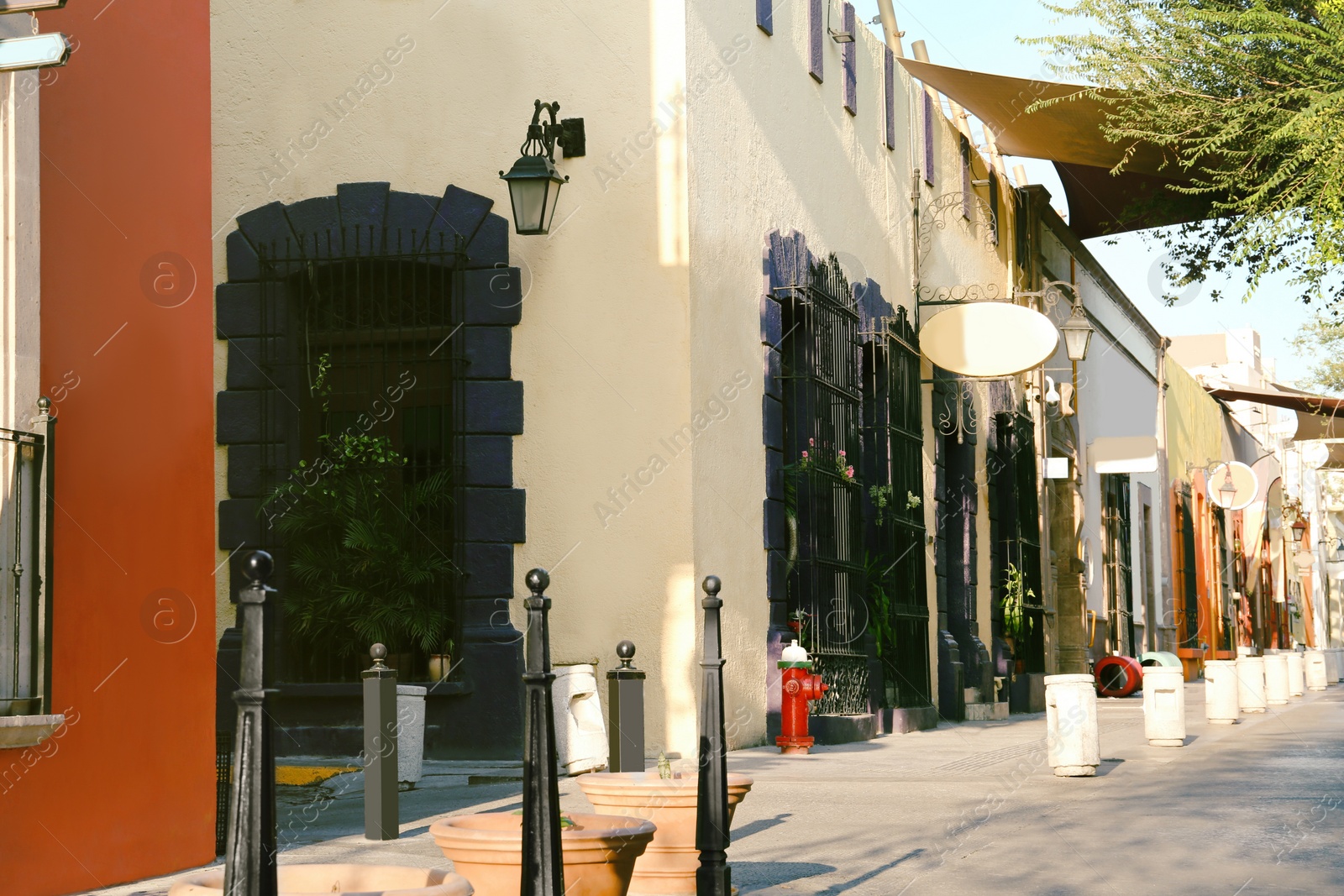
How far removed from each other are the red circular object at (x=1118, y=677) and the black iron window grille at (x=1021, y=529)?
9.31 ft

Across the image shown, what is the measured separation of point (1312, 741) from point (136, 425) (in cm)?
1170

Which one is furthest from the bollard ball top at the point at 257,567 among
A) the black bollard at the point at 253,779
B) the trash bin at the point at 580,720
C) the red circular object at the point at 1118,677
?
the red circular object at the point at 1118,677

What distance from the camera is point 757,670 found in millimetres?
13648

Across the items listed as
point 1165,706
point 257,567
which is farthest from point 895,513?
point 257,567

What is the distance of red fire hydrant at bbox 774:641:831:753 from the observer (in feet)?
43.3

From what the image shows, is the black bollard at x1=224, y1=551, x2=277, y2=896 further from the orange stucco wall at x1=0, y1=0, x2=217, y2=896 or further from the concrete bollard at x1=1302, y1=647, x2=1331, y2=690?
the concrete bollard at x1=1302, y1=647, x2=1331, y2=690

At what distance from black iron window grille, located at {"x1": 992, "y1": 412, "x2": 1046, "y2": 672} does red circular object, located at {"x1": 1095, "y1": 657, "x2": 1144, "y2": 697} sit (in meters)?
2.84

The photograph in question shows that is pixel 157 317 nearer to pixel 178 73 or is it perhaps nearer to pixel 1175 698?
pixel 178 73

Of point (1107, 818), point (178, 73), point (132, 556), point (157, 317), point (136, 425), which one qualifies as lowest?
point (1107, 818)

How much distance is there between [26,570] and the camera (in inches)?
250

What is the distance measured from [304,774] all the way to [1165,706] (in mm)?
7628

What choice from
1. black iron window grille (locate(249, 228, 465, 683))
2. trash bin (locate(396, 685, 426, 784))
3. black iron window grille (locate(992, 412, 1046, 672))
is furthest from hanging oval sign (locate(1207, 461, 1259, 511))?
trash bin (locate(396, 685, 426, 784))

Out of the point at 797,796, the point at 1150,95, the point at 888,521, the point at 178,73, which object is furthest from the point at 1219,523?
the point at 178,73

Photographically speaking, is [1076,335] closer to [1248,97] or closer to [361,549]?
[1248,97]
